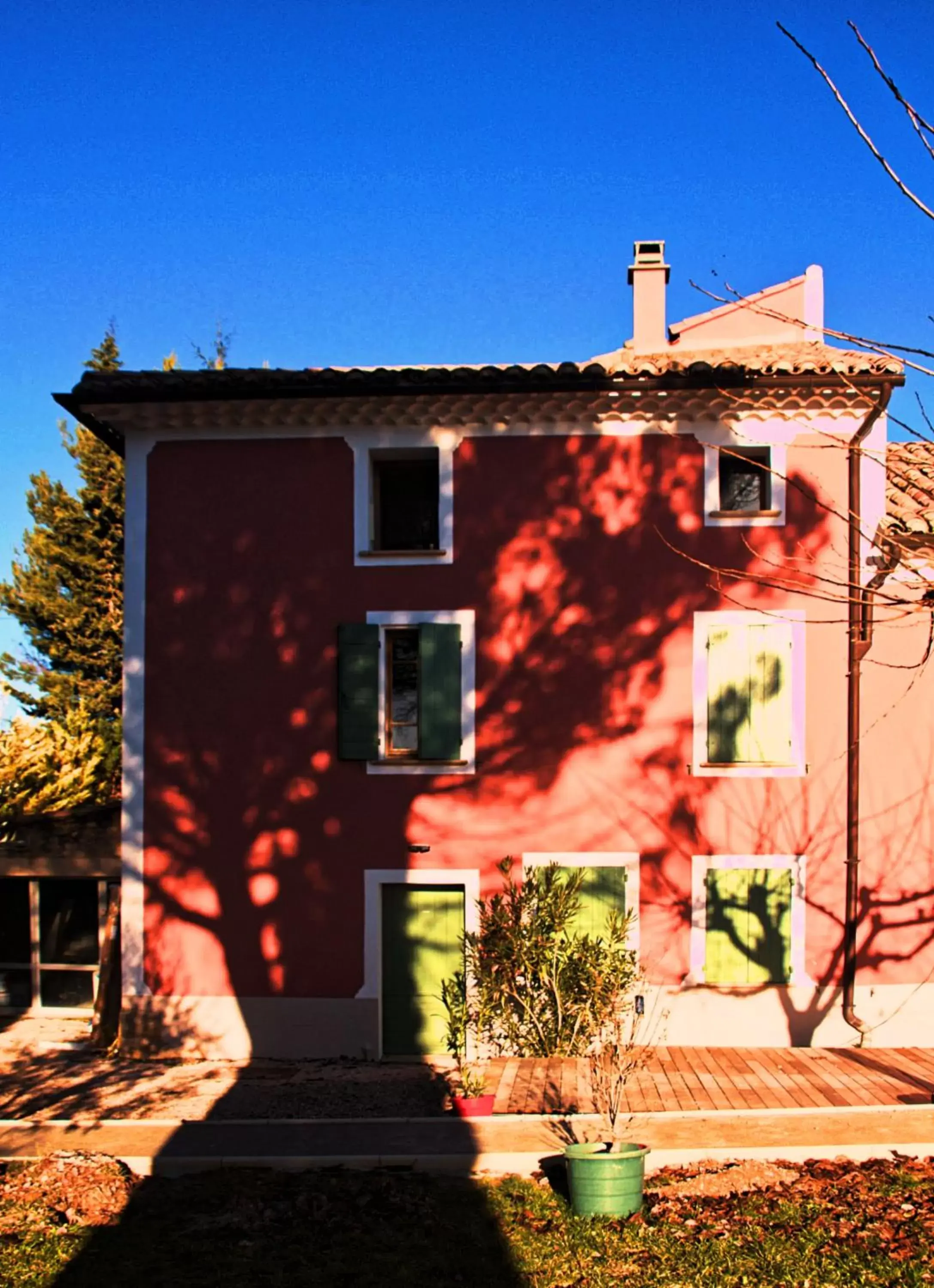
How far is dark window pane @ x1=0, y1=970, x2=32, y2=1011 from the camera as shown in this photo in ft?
46.2

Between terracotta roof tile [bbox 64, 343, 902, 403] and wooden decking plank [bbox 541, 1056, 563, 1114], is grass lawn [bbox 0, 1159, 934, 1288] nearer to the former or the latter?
wooden decking plank [bbox 541, 1056, 563, 1114]

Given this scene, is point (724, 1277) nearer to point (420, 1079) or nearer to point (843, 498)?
point (420, 1079)

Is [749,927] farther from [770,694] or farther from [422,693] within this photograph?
[422,693]

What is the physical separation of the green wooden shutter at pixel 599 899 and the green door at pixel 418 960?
1380mm

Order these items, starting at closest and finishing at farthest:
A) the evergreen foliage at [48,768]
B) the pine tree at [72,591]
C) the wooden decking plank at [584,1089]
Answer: the wooden decking plank at [584,1089] < the evergreen foliage at [48,768] < the pine tree at [72,591]

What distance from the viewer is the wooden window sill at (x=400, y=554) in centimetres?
1250

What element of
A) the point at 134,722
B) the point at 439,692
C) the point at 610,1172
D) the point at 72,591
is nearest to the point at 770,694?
the point at 439,692

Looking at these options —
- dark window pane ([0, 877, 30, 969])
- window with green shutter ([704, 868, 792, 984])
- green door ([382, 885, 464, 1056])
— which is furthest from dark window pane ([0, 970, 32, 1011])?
window with green shutter ([704, 868, 792, 984])

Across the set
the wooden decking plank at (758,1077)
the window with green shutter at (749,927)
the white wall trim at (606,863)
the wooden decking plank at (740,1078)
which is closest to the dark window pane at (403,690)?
the white wall trim at (606,863)

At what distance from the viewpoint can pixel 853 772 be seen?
40.3ft

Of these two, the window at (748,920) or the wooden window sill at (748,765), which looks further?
the wooden window sill at (748,765)

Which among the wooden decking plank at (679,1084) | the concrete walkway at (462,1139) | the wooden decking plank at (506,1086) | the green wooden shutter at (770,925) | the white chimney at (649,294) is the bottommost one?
the wooden decking plank at (506,1086)

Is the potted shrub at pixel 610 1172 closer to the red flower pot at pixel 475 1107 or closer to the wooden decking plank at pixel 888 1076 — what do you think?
the red flower pot at pixel 475 1107

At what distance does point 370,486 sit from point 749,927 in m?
6.67
